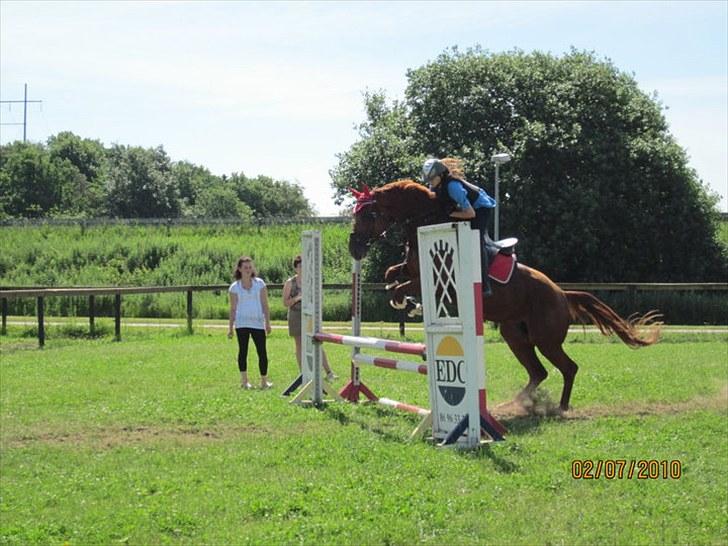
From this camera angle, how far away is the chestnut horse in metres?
9.84

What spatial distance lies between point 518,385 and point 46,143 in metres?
114

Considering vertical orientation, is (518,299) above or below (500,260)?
below

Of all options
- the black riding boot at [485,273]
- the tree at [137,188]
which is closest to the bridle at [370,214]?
the black riding boot at [485,273]

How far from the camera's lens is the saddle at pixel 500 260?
10156mm

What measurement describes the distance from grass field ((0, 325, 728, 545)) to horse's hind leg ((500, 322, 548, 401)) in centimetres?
61

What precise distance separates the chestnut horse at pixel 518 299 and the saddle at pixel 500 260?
11 centimetres

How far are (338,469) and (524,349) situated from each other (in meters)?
4.25

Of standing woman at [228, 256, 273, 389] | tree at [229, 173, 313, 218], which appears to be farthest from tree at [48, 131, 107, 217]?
standing woman at [228, 256, 273, 389]

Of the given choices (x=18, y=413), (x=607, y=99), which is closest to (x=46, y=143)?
(x=607, y=99)

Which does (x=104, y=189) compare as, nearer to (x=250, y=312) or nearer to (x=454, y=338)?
(x=250, y=312)

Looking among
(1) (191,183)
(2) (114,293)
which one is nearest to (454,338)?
(2) (114,293)

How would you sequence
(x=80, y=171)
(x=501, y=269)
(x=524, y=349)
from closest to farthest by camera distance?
1. (x=501, y=269)
2. (x=524, y=349)
3. (x=80, y=171)

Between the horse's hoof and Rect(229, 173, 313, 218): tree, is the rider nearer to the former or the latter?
the horse's hoof
